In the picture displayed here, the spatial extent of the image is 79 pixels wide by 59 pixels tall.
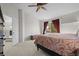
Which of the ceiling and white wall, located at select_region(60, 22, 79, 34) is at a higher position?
the ceiling

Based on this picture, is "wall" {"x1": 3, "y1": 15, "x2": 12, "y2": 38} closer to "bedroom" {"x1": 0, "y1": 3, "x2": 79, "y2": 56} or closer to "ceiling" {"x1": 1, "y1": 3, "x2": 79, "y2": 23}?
"bedroom" {"x1": 0, "y1": 3, "x2": 79, "y2": 56}

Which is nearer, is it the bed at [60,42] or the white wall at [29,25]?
the bed at [60,42]

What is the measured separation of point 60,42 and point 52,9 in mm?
591

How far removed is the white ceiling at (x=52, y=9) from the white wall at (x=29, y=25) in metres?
0.08

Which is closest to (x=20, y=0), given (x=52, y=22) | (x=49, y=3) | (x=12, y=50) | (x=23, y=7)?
(x=23, y=7)

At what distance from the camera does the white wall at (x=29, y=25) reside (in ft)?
7.99

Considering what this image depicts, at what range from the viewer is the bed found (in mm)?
2107

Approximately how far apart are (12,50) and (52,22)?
86 centimetres

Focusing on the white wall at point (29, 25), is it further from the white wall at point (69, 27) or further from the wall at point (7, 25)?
the white wall at point (69, 27)

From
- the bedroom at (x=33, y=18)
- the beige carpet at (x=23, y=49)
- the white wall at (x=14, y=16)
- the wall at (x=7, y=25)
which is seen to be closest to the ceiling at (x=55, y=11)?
the bedroom at (x=33, y=18)

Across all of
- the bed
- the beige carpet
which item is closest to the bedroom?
A: the beige carpet

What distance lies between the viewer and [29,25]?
2.45 meters

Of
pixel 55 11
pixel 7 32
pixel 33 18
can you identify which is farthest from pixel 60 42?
pixel 7 32

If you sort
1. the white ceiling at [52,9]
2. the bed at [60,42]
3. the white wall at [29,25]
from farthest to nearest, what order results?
the white wall at [29,25], the white ceiling at [52,9], the bed at [60,42]
